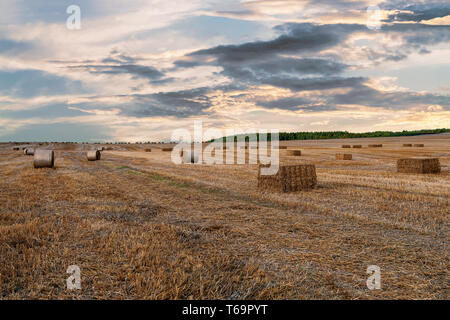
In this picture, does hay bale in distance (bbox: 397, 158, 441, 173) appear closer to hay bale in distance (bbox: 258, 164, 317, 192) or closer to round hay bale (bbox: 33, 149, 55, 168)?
hay bale in distance (bbox: 258, 164, 317, 192)

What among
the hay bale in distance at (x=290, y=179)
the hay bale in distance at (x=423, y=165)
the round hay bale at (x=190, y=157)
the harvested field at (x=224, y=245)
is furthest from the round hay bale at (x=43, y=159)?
the hay bale in distance at (x=423, y=165)

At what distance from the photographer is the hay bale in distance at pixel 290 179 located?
13922 mm

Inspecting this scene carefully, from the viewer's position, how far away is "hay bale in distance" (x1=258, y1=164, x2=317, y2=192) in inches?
548

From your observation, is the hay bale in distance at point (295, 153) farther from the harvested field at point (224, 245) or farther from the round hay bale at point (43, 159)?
the harvested field at point (224, 245)

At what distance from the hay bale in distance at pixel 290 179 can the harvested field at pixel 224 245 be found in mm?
1536

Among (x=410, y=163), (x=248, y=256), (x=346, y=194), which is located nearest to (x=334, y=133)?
(x=410, y=163)

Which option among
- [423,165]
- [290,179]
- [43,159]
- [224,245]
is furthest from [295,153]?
[224,245]

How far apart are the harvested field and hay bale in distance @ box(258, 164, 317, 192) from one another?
154cm

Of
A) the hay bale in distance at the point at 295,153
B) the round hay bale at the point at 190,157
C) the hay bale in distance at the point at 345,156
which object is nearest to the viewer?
the round hay bale at the point at 190,157

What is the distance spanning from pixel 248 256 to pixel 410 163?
17823 millimetres

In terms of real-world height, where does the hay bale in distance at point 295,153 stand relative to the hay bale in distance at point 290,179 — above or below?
above

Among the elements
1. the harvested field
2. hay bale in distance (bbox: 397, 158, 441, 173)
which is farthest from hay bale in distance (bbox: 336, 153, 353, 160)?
the harvested field

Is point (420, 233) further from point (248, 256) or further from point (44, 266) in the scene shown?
point (44, 266)
